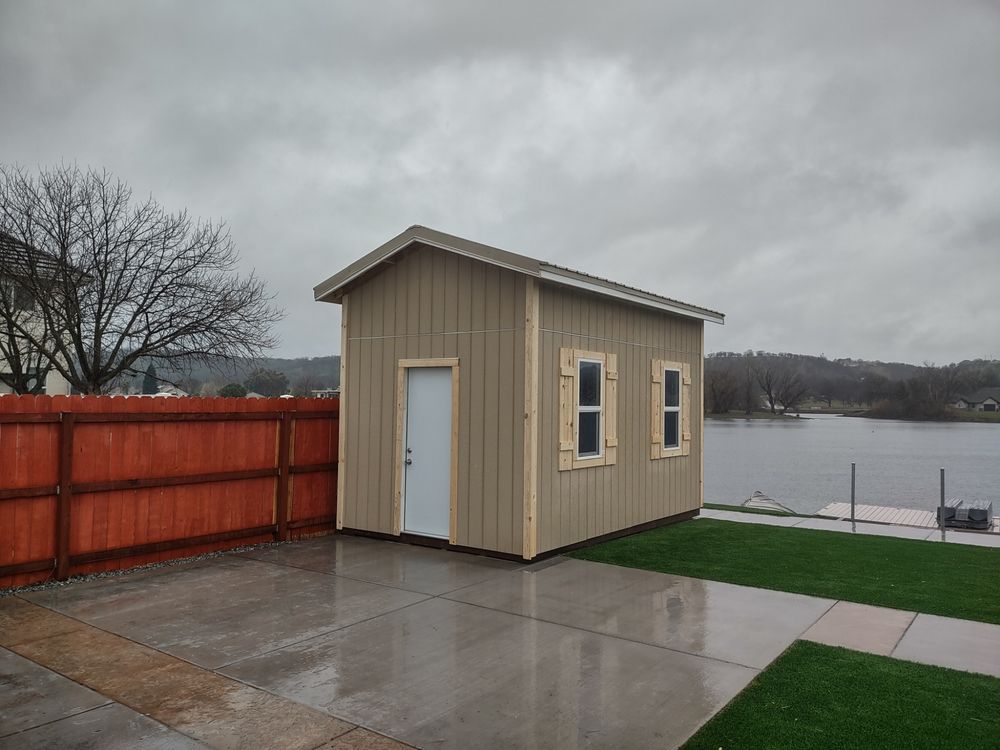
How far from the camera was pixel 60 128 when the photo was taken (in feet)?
47.3

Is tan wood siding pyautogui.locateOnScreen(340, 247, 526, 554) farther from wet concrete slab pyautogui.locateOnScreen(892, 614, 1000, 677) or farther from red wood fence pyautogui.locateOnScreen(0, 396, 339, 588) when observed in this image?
wet concrete slab pyautogui.locateOnScreen(892, 614, 1000, 677)

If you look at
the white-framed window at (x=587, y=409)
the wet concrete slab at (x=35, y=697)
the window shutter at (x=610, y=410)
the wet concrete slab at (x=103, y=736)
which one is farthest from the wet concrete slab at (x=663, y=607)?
the wet concrete slab at (x=35, y=697)

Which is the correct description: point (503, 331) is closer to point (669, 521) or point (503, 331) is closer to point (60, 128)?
point (669, 521)

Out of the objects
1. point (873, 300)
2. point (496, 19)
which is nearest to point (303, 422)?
point (496, 19)

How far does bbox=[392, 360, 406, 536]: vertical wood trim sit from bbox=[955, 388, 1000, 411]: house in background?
55042 mm

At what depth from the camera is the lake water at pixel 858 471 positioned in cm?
1816

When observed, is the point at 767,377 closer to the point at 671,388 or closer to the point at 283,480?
the point at 671,388

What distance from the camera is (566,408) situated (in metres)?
7.26

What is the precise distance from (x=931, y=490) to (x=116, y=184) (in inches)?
892

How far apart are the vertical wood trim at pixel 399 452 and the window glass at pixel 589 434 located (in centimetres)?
210

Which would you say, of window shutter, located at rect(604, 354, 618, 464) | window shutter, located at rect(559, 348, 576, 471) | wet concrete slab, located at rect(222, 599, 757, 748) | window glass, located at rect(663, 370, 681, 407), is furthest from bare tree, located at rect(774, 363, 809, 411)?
wet concrete slab, located at rect(222, 599, 757, 748)

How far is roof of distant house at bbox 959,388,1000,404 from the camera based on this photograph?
49156 mm

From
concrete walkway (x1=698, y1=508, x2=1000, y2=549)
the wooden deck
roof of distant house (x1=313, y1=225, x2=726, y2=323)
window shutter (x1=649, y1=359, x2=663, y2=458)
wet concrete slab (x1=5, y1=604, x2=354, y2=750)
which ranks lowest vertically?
the wooden deck

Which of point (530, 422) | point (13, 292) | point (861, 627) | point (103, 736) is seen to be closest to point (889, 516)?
point (861, 627)
